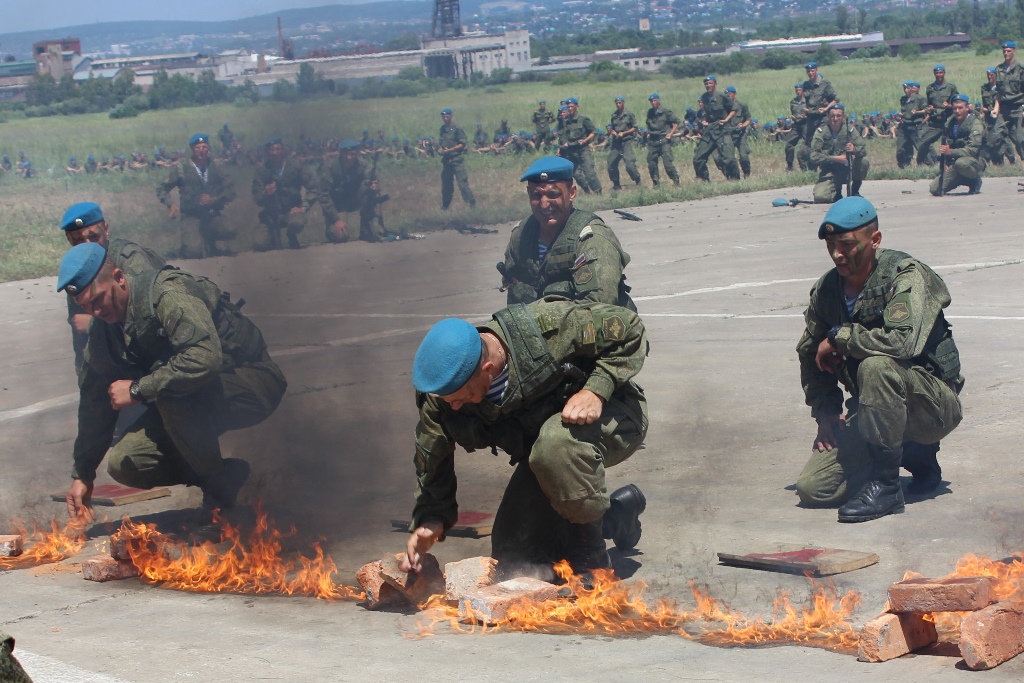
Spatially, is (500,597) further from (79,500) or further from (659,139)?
(659,139)

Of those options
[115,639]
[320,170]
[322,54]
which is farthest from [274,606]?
[320,170]

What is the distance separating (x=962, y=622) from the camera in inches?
140

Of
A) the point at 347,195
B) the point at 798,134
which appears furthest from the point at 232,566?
the point at 798,134

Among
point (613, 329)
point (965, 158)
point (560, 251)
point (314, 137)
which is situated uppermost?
point (314, 137)

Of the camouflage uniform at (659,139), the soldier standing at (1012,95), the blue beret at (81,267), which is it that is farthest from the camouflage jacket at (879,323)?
the camouflage uniform at (659,139)

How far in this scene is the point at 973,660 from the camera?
3.50 m

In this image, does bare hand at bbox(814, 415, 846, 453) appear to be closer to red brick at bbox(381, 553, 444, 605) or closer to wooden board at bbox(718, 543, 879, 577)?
wooden board at bbox(718, 543, 879, 577)

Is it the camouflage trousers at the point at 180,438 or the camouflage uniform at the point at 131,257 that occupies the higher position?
the camouflage uniform at the point at 131,257

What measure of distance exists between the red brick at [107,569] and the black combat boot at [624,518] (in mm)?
2009

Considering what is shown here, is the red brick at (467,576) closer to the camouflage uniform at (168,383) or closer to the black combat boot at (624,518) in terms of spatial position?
the black combat boot at (624,518)

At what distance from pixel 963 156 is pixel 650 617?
1632 cm

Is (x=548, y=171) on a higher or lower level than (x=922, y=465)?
higher

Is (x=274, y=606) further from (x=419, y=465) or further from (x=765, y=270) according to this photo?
(x=765, y=270)

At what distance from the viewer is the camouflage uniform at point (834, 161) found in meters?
18.9
